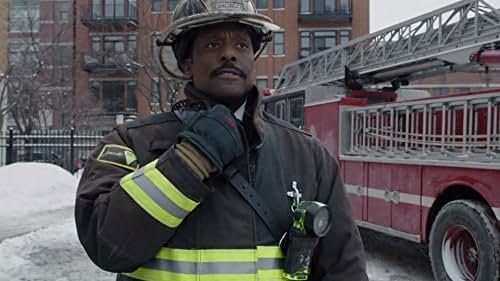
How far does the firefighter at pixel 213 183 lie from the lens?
149 cm

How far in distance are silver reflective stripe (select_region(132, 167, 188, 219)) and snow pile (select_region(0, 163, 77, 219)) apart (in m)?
9.55

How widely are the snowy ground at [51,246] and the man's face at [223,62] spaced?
472 cm

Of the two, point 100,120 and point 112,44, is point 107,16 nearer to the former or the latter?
point 112,44

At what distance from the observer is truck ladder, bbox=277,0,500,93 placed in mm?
6293

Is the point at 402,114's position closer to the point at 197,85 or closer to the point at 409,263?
→ the point at 409,263

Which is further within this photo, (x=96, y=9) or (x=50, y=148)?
(x=96, y=9)

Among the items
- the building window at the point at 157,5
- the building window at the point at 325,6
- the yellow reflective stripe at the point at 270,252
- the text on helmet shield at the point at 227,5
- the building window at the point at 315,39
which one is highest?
the building window at the point at 325,6

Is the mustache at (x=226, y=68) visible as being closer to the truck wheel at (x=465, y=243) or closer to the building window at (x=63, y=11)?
the truck wheel at (x=465, y=243)

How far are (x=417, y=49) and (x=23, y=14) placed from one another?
38922 millimetres

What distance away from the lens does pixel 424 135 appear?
244 inches

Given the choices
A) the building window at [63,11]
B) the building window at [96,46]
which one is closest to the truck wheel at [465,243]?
the building window at [96,46]

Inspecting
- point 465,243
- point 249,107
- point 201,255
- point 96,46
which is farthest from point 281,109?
point 96,46

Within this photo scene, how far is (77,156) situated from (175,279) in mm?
18351

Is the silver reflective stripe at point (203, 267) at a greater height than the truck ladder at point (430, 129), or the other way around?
the truck ladder at point (430, 129)
